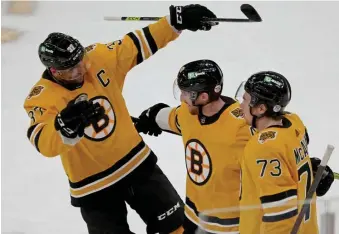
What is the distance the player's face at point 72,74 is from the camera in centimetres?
285

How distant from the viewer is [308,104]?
4.20 metres

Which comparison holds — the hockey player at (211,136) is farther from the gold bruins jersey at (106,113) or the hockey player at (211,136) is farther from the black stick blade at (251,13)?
the black stick blade at (251,13)

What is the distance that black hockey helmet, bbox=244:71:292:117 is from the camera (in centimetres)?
241

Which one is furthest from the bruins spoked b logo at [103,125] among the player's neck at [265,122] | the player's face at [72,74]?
the player's neck at [265,122]

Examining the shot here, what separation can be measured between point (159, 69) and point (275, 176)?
2557 millimetres

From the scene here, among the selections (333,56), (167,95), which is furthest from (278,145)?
(333,56)

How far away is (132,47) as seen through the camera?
10.3 ft

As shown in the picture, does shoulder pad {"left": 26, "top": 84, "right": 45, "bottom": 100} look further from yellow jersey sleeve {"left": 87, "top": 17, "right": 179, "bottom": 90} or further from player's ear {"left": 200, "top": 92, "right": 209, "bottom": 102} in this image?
player's ear {"left": 200, "top": 92, "right": 209, "bottom": 102}

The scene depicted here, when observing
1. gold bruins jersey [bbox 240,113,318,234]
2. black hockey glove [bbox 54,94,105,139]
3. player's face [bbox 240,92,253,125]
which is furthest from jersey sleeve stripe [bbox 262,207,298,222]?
black hockey glove [bbox 54,94,105,139]

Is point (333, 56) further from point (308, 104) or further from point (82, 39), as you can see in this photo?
point (82, 39)

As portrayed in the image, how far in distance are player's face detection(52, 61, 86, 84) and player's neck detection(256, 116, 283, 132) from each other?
2.59 feet

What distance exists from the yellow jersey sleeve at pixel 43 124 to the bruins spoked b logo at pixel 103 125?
171 millimetres

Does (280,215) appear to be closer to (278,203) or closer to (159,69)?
(278,203)

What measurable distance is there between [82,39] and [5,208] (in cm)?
185
